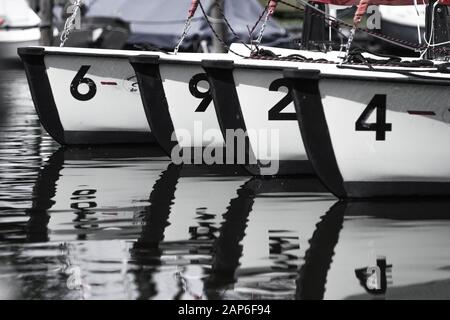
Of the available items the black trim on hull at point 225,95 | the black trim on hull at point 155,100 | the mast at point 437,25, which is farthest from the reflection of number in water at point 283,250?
the black trim on hull at point 155,100

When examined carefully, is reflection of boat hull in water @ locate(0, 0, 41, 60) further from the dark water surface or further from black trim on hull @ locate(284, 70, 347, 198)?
black trim on hull @ locate(284, 70, 347, 198)

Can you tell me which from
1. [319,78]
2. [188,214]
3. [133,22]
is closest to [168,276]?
[188,214]

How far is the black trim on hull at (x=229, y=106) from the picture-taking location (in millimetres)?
16094

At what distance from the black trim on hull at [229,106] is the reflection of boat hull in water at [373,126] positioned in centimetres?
172

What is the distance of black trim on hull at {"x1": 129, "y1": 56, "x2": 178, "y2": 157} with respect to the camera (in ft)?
59.1

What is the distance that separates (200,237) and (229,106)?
393cm

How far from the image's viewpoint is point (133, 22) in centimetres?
3694

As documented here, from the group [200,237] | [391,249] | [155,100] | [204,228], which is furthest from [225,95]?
[391,249]

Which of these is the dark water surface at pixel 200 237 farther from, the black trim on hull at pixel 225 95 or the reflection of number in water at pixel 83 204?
the black trim on hull at pixel 225 95

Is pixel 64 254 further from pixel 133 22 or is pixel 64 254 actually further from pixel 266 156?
pixel 133 22

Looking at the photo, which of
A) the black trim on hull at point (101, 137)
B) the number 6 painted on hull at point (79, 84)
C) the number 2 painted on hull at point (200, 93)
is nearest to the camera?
the number 2 painted on hull at point (200, 93)

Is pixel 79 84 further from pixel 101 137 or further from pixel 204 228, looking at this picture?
pixel 204 228

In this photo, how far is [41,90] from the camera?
19.7 m

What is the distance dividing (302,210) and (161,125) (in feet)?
14.3
